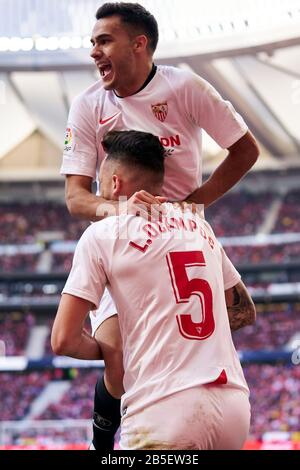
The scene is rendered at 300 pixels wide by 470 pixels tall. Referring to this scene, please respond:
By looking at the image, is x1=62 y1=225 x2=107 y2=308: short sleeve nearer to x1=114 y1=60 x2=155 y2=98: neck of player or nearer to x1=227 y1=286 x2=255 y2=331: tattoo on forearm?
x1=227 y1=286 x2=255 y2=331: tattoo on forearm

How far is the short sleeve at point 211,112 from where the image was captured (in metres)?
3.21

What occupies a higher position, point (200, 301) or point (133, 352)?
point (200, 301)

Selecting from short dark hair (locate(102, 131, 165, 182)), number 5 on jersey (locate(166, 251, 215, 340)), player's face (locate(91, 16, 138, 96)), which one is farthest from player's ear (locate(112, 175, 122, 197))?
player's face (locate(91, 16, 138, 96))

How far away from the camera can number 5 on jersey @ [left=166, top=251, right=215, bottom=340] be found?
2264 mm

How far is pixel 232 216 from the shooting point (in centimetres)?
2869

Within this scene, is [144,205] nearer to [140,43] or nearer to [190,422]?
[190,422]

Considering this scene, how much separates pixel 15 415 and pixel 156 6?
1202cm

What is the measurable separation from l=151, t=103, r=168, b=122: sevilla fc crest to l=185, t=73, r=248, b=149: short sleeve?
9 centimetres

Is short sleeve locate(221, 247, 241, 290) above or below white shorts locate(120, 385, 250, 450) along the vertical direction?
above

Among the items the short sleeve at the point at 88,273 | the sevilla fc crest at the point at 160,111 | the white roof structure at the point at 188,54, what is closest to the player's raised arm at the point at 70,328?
the short sleeve at the point at 88,273

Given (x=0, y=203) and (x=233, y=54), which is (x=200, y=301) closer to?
(x=233, y=54)

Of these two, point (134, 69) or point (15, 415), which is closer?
point (134, 69)
